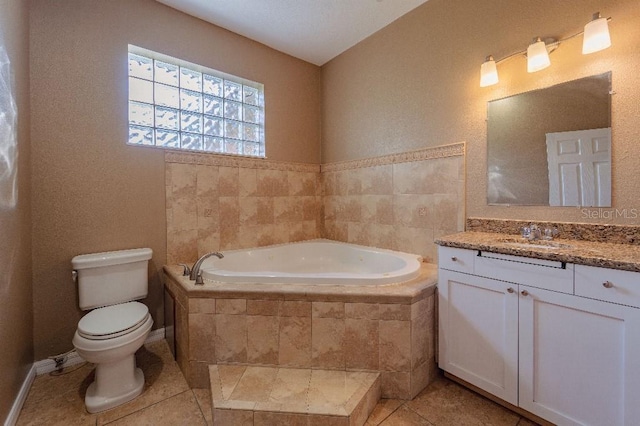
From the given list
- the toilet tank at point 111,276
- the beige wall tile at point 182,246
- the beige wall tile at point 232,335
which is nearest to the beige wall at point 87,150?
the beige wall tile at point 182,246

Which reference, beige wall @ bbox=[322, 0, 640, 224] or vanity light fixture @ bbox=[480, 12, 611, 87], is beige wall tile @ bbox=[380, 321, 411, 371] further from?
vanity light fixture @ bbox=[480, 12, 611, 87]

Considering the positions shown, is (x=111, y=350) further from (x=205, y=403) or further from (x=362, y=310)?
(x=362, y=310)

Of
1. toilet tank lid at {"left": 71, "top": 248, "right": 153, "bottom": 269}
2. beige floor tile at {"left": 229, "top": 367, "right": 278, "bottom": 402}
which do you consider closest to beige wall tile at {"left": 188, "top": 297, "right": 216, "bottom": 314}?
beige floor tile at {"left": 229, "top": 367, "right": 278, "bottom": 402}

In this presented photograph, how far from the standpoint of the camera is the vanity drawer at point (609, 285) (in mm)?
1077

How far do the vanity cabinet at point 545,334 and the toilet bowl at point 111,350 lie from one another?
179cm

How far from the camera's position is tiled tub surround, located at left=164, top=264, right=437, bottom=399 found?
159 cm

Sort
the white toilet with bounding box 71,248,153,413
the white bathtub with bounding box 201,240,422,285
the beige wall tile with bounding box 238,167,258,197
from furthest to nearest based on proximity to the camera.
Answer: the beige wall tile with bounding box 238,167,258,197, the white bathtub with bounding box 201,240,422,285, the white toilet with bounding box 71,248,153,413

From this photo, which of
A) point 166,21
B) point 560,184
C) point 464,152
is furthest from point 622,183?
point 166,21

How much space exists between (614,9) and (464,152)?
38.5 inches

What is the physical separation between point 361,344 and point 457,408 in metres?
0.60

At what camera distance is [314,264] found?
2943 mm

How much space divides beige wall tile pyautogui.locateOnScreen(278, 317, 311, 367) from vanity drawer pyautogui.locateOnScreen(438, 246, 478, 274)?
0.87 metres

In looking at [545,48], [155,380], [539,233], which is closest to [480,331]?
[539,233]

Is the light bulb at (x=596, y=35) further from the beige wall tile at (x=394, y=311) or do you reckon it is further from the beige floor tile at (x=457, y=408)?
the beige floor tile at (x=457, y=408)
